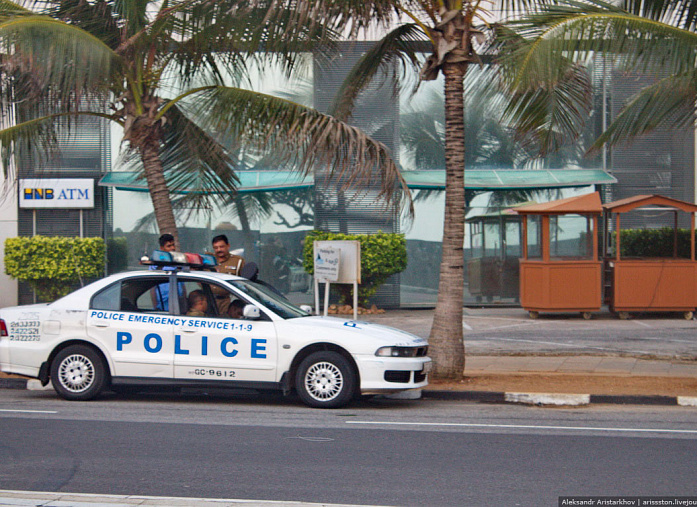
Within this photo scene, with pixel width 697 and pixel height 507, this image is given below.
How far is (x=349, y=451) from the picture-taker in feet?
22.6

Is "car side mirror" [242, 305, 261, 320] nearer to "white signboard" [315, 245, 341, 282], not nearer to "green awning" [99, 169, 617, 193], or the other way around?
"white signboard" [315, 245, 341, 282]

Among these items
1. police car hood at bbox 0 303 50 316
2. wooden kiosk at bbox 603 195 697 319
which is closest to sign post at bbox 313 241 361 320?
police car hood at bbox 0 303 50 316

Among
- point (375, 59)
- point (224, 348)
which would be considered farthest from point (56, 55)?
point (375, 59)

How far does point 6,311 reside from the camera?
9664mm

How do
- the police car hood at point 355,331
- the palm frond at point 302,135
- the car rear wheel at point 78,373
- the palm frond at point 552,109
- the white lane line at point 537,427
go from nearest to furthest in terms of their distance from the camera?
the white lane line at point 537,427
the police car hood at point 355,331
the car rear wheel at point 78,373
the palm frond at point 302,135
the palm frond at point 552,109

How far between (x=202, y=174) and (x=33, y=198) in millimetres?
7479

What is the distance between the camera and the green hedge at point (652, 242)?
59.5ft

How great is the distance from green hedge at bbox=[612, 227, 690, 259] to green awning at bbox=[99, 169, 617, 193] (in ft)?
4.59

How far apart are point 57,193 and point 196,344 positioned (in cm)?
1127

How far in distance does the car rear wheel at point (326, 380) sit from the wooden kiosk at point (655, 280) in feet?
33.2

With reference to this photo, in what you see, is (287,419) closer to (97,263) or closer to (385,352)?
(385,352)

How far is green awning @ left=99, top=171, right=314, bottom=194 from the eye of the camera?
739 inches

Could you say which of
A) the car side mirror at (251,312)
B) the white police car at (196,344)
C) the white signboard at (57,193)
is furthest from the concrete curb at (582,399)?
the white signboard at (57,193)

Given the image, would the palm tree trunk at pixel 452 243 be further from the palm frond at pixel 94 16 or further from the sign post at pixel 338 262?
the palm frond at pixel 94 16
